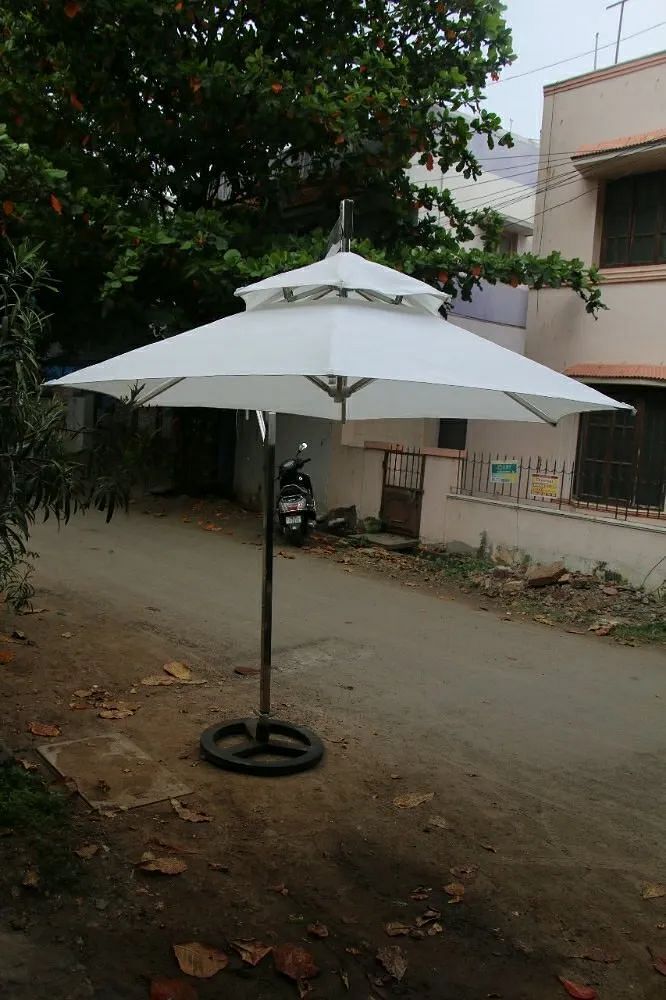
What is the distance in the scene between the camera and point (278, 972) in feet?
8.95

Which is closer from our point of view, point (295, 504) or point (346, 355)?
point (346, 355)

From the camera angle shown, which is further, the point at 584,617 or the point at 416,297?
the point at 584,617

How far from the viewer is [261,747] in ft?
14.4

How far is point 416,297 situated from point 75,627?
4.02 meters

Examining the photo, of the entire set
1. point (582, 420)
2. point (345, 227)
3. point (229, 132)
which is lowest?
point (582, 420)

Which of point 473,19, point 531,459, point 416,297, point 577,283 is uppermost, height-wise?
point 473,19

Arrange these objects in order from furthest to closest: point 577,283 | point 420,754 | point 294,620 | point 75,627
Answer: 1. point 577,283
2. point 294,620
3. point 75,627
4. point 420,754

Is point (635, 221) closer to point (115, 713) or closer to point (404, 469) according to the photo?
point (404, 469)

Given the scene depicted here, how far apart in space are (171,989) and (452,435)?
1406cm

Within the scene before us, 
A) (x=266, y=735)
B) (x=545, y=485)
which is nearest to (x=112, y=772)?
(x=266, y=735)

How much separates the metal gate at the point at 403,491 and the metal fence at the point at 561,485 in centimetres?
71

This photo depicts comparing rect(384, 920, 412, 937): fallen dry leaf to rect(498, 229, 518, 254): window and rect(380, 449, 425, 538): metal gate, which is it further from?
rect(498, 229, 518, 254): window

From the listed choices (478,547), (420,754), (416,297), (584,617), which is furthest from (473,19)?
(420,754)

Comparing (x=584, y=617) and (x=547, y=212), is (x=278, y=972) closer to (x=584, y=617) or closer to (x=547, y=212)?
(x=584, y=617)
